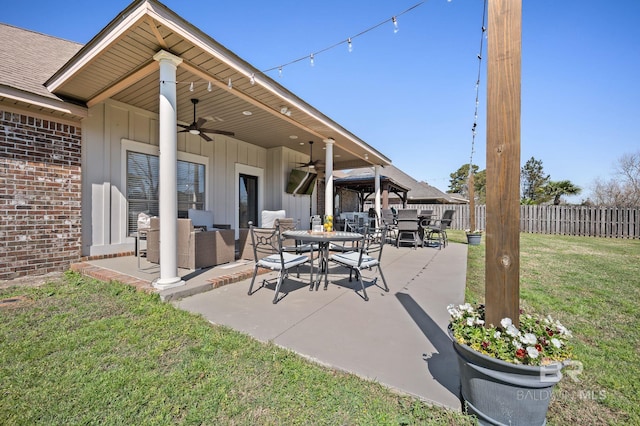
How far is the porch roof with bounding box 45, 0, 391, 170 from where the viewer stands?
9.35 feet

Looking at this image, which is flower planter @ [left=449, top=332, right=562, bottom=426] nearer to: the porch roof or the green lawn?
the green lawn

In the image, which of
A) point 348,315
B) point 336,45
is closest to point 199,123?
point 336,45

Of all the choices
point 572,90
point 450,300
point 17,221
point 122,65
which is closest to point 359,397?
point 450,300

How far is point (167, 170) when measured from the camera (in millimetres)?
3125

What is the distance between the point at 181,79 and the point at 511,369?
16.1 feet

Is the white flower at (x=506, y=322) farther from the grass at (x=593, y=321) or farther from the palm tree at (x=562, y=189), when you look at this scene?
the palm tree at (x=562, y=189)

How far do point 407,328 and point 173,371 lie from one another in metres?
1.85

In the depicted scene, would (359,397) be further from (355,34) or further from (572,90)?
(572,90)

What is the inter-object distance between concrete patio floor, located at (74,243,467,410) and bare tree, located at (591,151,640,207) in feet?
77.0

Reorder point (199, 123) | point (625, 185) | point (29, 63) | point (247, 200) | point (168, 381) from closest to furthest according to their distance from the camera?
point (168, 381)
point (29, 63)
point (199, 123)
point (247, 200)
point (625, 185)

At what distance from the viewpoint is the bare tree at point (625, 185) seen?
726 inches

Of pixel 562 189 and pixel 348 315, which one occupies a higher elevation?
pixel 562 189

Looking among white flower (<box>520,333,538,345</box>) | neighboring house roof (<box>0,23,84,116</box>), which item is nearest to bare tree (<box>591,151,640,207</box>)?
white flower (<box>520,333,538,345</box>)

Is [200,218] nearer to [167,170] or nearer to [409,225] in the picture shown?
[167,170]
